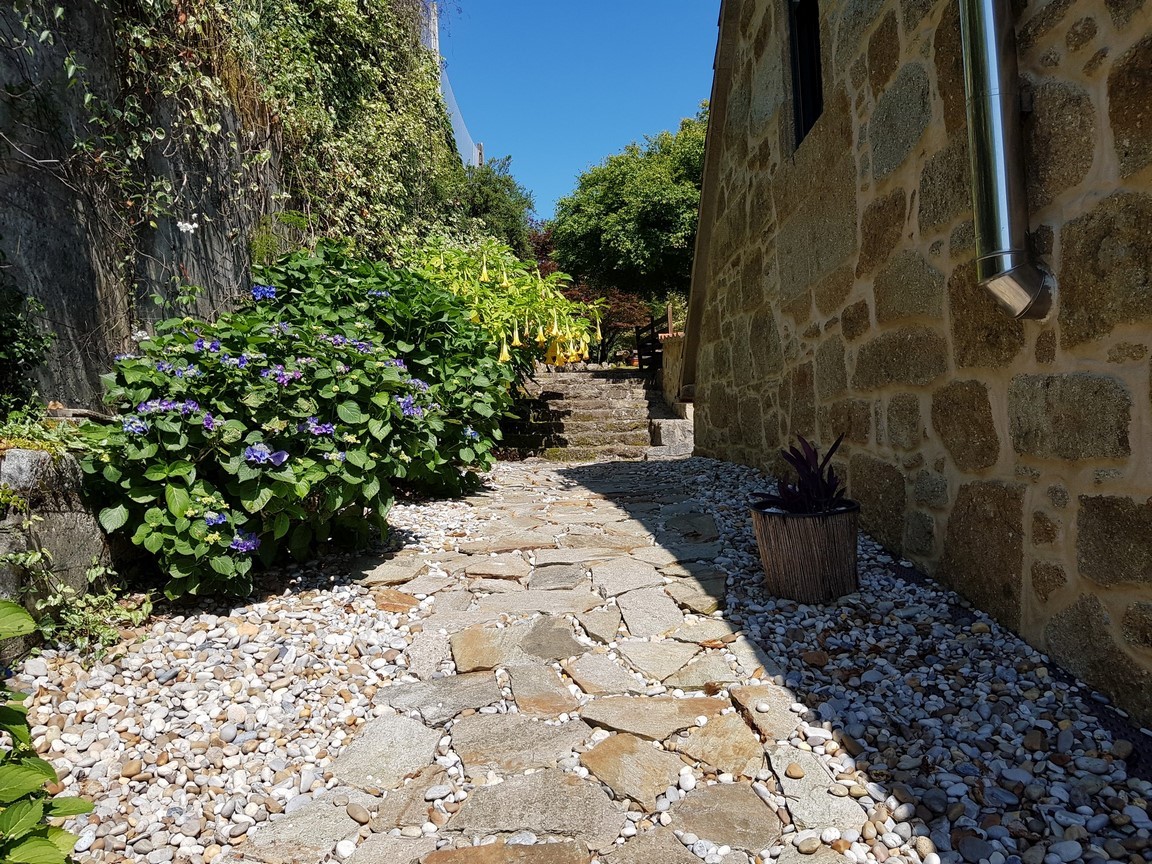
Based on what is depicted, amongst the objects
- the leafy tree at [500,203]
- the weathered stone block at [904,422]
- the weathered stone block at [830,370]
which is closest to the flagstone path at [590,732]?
the weathered stone block at [904,422]

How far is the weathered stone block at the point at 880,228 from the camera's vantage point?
2697 millimetres

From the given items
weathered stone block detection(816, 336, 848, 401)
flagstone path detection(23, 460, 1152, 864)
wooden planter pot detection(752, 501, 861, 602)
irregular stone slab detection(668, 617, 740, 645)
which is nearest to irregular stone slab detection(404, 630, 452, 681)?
flagstone path detection(23, 460, 1152, 864)

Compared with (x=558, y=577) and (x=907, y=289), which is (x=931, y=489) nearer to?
(x=907, y=289)

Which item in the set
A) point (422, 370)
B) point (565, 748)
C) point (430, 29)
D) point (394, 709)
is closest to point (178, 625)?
point (394, 709)

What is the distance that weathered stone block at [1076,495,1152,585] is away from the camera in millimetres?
1549

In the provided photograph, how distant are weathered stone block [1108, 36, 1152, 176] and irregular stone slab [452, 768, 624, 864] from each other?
1.88m

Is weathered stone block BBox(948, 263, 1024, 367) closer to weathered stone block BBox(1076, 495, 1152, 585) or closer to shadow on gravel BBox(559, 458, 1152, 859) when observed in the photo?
weathered stone block BBox(1076, 495, 1152, 585)

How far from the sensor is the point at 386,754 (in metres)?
1.90

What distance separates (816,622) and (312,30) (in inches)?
274

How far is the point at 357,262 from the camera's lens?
15.1 ft

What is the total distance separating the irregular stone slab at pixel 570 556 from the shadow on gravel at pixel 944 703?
60 centimetres

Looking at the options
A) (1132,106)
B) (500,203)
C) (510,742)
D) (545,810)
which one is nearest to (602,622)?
(510,742)

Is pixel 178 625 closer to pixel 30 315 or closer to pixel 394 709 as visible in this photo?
pixel 394 709

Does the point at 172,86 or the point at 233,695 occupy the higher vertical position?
the point at 172,86
